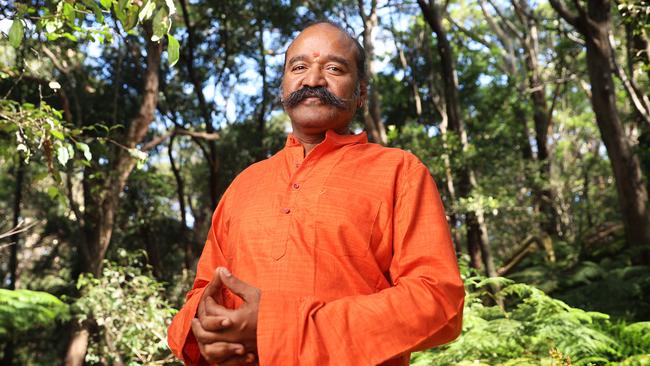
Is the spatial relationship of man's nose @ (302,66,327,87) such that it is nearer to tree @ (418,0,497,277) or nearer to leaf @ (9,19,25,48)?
leaf @ (9,19,25,48)

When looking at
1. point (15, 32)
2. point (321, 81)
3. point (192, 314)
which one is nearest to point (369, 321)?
point (192, 314)

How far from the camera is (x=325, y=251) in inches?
64.9

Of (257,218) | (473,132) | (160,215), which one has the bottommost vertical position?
(257,218)

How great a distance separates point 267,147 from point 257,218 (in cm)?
1643

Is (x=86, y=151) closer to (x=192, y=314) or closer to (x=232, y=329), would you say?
(x=192, y=314)

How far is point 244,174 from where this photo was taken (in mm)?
2072

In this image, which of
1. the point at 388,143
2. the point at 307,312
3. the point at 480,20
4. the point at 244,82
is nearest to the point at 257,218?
the point at 307,312

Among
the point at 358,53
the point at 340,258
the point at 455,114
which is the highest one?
the point at 455,114

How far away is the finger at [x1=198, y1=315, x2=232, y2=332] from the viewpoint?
4.79ft

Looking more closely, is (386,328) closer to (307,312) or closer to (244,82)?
(307,312)

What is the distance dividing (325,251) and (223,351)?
36cm

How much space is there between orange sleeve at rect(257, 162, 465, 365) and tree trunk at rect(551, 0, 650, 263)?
25.4 feet

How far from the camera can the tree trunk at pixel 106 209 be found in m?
9.38

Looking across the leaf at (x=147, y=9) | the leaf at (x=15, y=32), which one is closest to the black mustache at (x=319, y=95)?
the leaf at (x=147, y=9)
